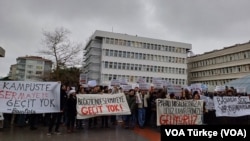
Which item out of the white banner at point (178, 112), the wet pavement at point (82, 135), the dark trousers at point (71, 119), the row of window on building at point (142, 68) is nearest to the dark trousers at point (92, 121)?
the wet pavement at point (82, 135)

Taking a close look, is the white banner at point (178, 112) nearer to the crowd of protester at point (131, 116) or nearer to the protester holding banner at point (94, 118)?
the crowd of protester at point (131, 116)

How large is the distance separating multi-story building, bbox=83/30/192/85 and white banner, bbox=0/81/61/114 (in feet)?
227

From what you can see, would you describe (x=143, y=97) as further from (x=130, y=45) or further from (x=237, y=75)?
(x=237, y=75)

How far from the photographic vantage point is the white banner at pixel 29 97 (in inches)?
488

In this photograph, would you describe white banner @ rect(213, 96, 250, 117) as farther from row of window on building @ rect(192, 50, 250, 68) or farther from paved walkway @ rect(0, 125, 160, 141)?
row of window on building @ rect(192, 50, 250, 68)

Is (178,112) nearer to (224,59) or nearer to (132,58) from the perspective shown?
(132,58)

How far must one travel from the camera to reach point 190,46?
9919 cm

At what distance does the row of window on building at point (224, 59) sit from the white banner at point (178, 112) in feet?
251

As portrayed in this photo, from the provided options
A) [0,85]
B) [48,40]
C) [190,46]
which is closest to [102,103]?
[0,85]

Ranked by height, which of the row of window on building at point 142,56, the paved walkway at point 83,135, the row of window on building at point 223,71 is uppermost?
the row of window on building at point 142,56

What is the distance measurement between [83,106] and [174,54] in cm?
8563

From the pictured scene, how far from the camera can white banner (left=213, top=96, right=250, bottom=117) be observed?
48.8 ft

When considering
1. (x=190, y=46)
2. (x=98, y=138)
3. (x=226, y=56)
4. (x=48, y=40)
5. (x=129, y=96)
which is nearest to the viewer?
(x=98, y=138)

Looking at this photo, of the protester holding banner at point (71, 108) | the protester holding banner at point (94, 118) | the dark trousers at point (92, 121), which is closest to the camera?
the protester holding banner at point (71, 108)
